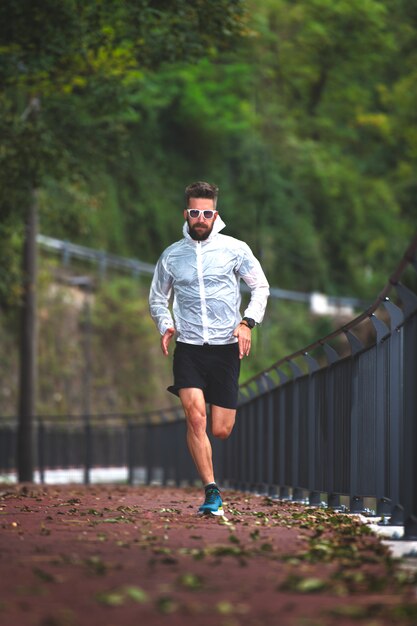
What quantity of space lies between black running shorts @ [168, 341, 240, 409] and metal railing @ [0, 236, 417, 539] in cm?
77

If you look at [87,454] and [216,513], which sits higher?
[87,454]

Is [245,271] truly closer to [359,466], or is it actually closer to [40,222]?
[359,466]

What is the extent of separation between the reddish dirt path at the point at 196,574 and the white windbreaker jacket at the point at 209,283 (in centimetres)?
131

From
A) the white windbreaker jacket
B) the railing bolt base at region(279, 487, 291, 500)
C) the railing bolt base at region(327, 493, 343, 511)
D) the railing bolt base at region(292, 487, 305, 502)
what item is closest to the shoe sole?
the white windbreaker jacket

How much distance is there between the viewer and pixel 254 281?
10.6m

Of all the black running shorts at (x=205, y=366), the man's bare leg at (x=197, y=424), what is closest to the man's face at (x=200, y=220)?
the black running shorts at (x=205, y=366)

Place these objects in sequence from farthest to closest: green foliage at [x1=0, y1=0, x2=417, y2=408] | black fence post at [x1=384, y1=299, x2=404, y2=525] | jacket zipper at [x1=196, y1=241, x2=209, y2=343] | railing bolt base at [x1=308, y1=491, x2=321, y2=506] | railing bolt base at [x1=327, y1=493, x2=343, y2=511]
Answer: green foliage at [x1=0, y1=0, x2=417, y2=408] → railing bolt base at [x1=308, y1=491, x2=321, y2=506] → railing bolt base at [x1=327, y1=493, x2=343, y2=511] → jacket zipper at [x1=196, y1=241, x2=209, y2=343] → black fence post at [x1=384, y1=299, x2=404, y2=525]

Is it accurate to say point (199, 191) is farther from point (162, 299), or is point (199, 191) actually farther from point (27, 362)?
point (27, 362)

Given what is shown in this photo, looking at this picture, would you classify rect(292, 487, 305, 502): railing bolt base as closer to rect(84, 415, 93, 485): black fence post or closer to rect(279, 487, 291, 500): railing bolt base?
rect(279, 487, 291, 500): railing bolt base

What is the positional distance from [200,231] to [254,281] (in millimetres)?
486

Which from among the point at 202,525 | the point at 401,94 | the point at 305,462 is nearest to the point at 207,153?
the point at 401,94

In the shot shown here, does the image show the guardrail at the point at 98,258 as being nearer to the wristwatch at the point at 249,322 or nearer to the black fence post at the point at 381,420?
the wristwatch at the point at 249,322

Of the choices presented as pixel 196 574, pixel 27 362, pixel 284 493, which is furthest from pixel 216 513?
pixel 27 362

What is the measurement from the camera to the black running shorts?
1055 centimetres
